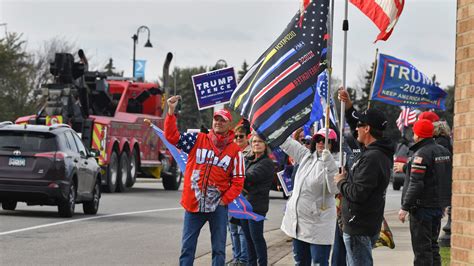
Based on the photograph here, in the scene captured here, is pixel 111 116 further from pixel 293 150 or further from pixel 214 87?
pixel 293 150

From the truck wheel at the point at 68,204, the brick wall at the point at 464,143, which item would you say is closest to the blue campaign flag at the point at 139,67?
the truck wheel at the point at 68,204

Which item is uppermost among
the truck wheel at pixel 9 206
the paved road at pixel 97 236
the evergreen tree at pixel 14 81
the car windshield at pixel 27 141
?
the evergreen tree at pixel 14 81

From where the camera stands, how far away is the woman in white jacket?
348 inches

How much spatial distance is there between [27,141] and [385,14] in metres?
11.3

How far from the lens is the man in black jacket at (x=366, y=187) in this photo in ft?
25.2

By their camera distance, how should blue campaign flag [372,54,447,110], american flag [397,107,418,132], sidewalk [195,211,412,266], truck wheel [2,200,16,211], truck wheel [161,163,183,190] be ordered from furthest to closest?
truck wheel [161,163,183,190] → american flag [397,107,418,132] → truck wheel [2,200,16,211] → blue campaign flag [372,54,447,110] → sidewalk [195,211,412,266]

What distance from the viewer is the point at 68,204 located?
18.4m

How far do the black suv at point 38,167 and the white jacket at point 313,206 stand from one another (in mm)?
→ 9576

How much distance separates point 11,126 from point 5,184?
Result: 1109mm

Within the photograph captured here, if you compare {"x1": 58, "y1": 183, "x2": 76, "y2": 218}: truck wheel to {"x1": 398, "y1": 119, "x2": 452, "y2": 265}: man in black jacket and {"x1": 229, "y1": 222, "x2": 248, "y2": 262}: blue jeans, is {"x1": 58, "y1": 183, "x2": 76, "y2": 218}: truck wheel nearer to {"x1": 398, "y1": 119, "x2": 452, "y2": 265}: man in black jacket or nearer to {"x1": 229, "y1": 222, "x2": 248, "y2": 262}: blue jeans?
{"x1": 229, "y1": 222, "x2": 248, "y2": 262}: blue jeans

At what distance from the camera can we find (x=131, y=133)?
29.6m

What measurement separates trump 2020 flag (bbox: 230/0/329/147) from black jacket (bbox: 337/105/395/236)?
1.39 meters

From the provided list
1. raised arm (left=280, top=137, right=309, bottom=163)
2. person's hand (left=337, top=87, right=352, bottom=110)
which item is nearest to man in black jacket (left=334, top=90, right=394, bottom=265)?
person's hand (left=337, top=87, right=352, bottom=110)

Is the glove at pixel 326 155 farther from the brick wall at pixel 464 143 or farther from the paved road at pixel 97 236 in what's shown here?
the paved road at pixel 97 236
